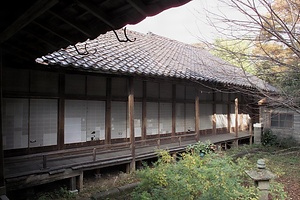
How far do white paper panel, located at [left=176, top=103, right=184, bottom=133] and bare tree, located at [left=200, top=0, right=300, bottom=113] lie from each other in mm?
6396

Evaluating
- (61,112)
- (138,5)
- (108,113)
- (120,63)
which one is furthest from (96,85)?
(138,5)

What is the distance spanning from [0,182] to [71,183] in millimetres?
2616

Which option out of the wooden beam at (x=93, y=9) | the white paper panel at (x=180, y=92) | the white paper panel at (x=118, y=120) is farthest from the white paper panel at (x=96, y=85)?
the wooden beam at (x=93, y=9)

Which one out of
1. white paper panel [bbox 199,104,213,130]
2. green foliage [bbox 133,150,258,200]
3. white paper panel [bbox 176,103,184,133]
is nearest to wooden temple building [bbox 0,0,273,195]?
white paper panel [bbox 176,103,184,133]

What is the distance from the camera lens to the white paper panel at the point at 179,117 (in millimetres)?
10953

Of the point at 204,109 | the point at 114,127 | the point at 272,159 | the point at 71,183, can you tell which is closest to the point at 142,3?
the point at 71,183

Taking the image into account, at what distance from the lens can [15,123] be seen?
6297mm

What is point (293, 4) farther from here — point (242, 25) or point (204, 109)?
point (204, 109)

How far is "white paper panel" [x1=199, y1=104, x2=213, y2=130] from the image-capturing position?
12383 millimetres

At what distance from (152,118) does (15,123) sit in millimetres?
5065

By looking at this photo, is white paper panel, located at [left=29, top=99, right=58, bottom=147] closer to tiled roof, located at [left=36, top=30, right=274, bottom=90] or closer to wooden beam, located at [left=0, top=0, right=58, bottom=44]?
tiled roof, located at [left=36, top=30, right=274, bottom=90]

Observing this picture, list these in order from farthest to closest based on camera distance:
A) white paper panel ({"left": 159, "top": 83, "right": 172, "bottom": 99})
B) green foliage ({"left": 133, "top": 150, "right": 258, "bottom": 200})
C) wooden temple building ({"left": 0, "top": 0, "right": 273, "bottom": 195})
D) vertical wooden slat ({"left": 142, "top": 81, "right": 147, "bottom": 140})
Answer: white paper panel ({"left": 159, "top": 83, "right": 172, "bottom": 99})
vertical wooden slat ({"left": 142, "top": 81, "right": 147, "bottom": 140})
wooden temple building ({"left": 0, "top": 0, "right": 273, "bottom": 195})
green foliage ({"left": 133, "top": 150, "right": 258, "bottom": 200})

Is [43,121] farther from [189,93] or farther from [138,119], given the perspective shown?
[189,93]

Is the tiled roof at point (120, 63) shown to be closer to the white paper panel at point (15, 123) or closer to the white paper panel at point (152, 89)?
the white paper panel at point (152, 89)
